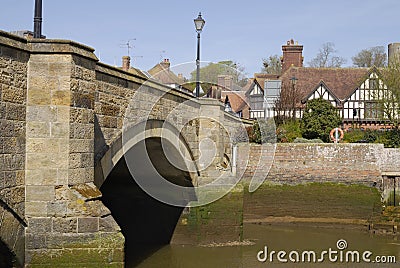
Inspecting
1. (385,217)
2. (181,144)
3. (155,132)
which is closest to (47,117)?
(155,132)

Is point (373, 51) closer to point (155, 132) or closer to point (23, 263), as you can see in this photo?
point (155, 132)

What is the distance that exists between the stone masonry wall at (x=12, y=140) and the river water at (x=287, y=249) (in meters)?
6.90

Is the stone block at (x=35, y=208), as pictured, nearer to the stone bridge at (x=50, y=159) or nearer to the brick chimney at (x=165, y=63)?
the stone bridge at (x=50, y=159)

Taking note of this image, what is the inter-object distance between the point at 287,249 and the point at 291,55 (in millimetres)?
30510

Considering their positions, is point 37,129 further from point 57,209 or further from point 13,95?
point 57,209

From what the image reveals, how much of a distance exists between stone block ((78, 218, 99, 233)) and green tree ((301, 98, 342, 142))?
76.3 feet

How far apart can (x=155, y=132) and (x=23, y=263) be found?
516 centimetres

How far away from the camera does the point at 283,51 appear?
4644 centimetres

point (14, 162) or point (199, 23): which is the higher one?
point (199, 23)

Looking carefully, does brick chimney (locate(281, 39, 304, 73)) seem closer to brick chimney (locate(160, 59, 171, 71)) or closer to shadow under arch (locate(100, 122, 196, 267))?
brick chimney (locate(160, 59, 171, 71))

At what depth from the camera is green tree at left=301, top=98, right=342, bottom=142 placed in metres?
30.0

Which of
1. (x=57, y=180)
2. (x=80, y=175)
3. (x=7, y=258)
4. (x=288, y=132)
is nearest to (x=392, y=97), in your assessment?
(x=288, y=132)

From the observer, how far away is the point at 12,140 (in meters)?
7.34

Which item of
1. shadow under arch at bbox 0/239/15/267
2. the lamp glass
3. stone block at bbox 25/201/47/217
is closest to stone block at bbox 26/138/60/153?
stone block at bbox 25/201/47/217
